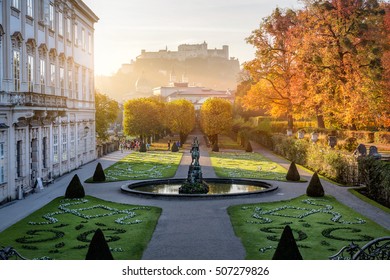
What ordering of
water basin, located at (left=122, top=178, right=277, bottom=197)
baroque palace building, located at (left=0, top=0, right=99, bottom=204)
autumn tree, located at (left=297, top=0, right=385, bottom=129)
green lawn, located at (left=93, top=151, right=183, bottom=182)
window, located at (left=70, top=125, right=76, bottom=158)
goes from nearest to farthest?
baroque palace building, located at (left=0, top=0, right=99, bottom=204) < water basin, located at (left=122, top=178, right=277, bottom=197) < green lawn, located at (left=93, top=151, right=183, bottom=182) < autumn tree, located at (left=297, top=0, right=385, bottom=129) < window, located at (left=70, top=125, right=76, bottom=158)

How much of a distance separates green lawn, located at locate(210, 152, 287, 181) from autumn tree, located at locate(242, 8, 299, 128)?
6210mm

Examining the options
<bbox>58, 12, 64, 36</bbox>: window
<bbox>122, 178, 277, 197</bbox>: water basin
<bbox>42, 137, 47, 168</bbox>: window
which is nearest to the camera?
<bbox>122, 178, 277, 197</bbox>: water basin

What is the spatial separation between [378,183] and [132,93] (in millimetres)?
70600

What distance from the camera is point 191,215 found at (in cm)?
2450

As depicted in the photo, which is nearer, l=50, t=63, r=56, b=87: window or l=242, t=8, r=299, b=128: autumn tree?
l=50, t=63, r=56, b=87: window

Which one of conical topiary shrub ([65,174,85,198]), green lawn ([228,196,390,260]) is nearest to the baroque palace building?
conical topiary shrub ([65,174,85,198])

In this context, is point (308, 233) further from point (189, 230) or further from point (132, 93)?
point (132, 93)

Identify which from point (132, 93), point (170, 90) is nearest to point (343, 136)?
point (132, 93)

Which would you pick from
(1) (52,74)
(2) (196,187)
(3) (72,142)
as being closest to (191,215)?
(2) (196,187)

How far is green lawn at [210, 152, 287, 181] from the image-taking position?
40631mm

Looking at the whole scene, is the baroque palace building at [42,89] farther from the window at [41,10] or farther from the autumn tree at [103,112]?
the autumn tree at [103,112]

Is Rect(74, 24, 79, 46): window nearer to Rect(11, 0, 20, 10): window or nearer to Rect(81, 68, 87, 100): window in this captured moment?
Rect(81, 68, 87, 100): window

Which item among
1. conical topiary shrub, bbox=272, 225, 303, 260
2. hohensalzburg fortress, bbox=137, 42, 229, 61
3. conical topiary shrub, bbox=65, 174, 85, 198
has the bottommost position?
conical topiary shrub, bbox=65, 174, 85, 198

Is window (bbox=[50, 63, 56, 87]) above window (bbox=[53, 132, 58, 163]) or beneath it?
above
